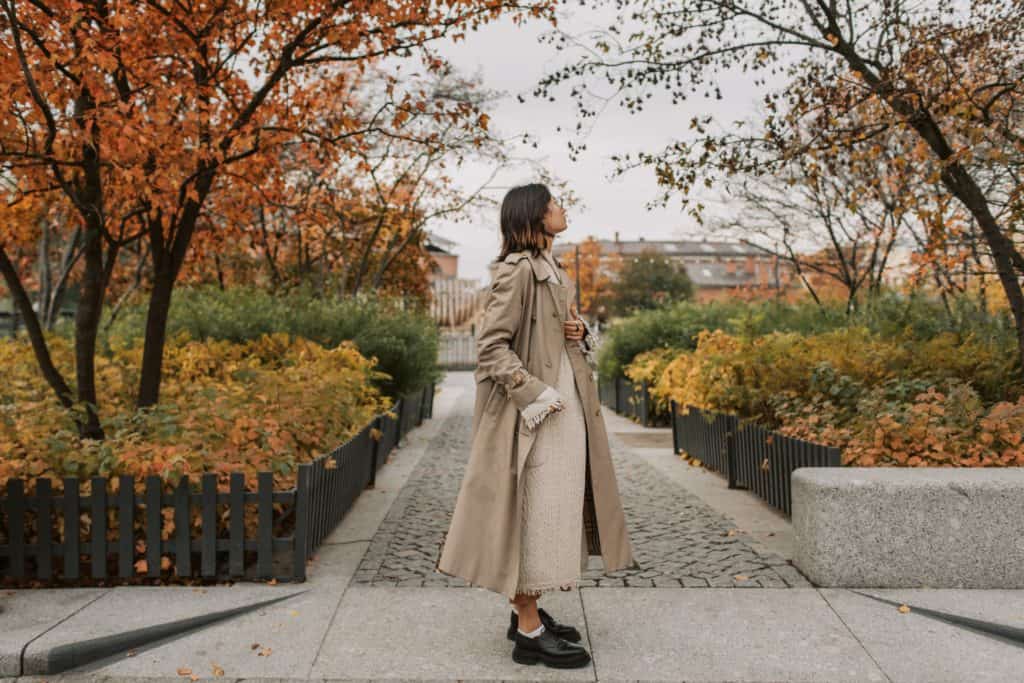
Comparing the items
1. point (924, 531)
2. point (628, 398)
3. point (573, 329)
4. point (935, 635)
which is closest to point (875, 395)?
point (924, 531)

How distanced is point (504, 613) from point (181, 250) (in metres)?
4.86

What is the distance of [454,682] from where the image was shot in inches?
135

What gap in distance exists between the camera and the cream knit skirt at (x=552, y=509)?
349cm

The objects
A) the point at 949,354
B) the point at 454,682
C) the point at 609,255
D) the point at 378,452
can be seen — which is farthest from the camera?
the point at 609,255

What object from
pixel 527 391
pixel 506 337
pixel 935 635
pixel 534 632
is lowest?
pixel 935 635

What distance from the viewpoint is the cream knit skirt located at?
11.5ft

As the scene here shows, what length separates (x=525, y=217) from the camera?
363cm

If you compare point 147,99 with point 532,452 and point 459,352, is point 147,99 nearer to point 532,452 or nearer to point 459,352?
point 532,452

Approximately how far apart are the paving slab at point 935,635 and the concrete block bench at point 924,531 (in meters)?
0.09

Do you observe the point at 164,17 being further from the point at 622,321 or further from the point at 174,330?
the point at 622,321

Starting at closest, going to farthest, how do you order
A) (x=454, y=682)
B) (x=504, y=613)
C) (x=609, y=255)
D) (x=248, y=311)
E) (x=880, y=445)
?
1. (x=454, y=682)
2. (x=504, y=613)
3. (x=880, y=445)
4. (x=248, y=311)
5. (x=609, y=255)

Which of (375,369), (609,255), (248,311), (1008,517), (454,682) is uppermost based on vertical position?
(609,255)

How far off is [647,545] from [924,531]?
179cm

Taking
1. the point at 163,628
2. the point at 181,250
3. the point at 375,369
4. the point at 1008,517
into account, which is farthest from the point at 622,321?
the point at 163,628
